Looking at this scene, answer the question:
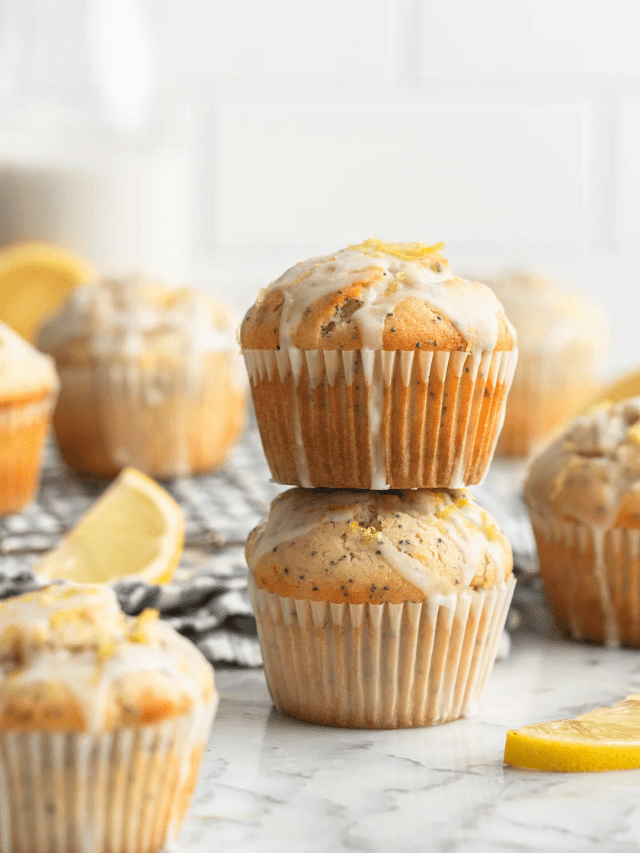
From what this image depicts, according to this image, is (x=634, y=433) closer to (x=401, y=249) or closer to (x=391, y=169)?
(x=401, y=249)

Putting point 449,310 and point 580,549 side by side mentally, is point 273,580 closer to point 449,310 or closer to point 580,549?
point 449,310

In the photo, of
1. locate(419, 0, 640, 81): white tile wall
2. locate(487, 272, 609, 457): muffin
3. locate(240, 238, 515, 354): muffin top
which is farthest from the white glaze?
locate(419, 0, 640, 81): white tile wall

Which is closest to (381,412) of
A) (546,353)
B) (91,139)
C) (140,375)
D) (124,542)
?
(124,542)

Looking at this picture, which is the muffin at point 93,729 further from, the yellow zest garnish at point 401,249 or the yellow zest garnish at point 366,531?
the yellow zest garnish at point 401,249

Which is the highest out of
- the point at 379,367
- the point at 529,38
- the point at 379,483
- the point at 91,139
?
the point at 529,38

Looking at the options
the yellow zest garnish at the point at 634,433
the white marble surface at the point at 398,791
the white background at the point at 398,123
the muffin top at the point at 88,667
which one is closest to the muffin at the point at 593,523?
the yellow zest garnish at the point at 634,433
